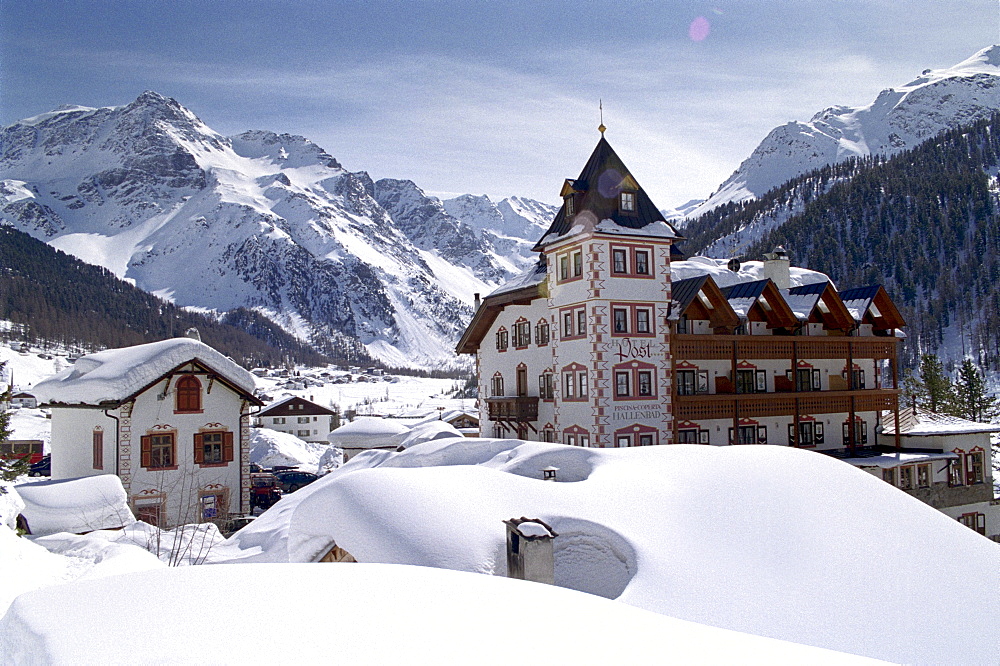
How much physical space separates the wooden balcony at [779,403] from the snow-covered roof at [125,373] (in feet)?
65.1

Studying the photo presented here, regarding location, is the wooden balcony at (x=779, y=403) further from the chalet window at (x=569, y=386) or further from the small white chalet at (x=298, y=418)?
the small white chalet at (x=298, y=418)

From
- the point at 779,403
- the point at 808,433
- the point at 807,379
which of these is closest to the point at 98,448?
the point at 779,403

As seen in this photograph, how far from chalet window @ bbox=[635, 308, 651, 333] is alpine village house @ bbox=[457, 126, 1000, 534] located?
50 mm

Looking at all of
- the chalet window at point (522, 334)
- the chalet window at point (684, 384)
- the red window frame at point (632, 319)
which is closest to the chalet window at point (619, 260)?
the red window frame at point (632, 319)

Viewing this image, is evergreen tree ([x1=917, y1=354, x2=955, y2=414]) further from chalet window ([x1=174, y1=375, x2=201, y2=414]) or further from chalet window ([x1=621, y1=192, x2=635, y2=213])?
chalet window ([x1=174, y1=375, x2=201, y2=414])

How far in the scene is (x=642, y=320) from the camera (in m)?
31.2

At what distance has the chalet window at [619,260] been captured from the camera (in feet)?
A: 101

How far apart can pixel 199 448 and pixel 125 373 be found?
15.5ft

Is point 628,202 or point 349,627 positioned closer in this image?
point 349,627

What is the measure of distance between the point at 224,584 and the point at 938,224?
19073 centimetres

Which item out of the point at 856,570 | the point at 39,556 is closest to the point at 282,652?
the point at 856,570

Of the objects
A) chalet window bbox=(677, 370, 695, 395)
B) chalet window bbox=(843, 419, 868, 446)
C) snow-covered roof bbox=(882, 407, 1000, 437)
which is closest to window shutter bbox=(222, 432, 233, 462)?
chalet window bbox=(677, 370, 695, 395)

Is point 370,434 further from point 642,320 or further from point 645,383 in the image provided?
point 642,320

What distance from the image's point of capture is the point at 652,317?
103 ft
